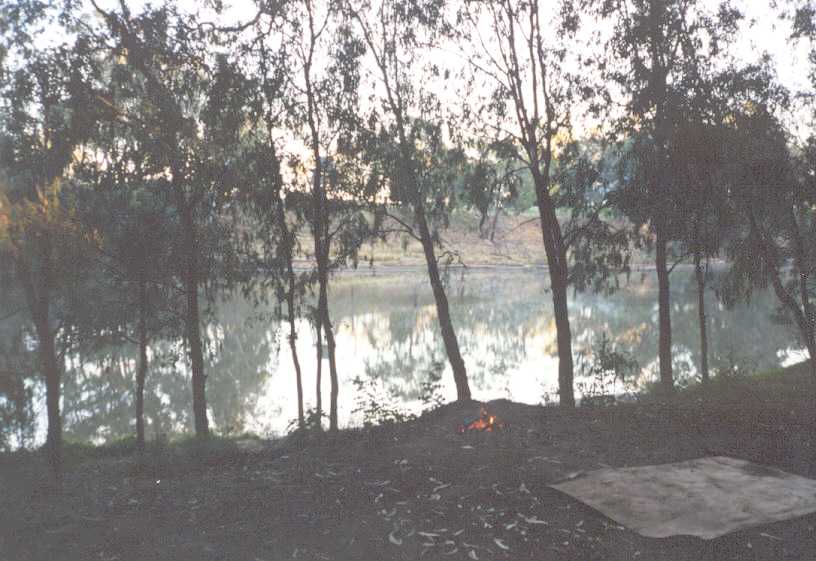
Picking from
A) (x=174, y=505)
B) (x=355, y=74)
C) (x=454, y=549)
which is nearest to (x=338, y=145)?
(x=355, y=74)

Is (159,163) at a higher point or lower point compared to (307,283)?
higher

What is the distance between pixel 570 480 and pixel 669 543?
1.13 m

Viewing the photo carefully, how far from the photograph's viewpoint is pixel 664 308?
1307cm

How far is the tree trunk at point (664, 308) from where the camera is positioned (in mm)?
12578

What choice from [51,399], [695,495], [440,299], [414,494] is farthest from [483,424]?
[51,399]

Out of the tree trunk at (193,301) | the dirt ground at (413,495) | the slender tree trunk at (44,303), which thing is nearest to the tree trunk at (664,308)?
the dirt ground at (413,495)

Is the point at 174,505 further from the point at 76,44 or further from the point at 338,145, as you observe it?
the point at 338,145

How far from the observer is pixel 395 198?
12.1 meters

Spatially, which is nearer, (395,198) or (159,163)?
(159,163)

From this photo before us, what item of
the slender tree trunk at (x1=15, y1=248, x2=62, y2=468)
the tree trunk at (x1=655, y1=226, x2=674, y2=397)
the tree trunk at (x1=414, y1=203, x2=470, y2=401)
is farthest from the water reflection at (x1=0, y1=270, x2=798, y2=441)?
the slender tree trunk at (x1=15, y1=248, x2=62, y2=468)

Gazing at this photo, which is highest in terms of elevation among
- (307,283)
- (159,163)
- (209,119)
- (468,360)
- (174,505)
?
(209,119)

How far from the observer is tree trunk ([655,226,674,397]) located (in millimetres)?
12578

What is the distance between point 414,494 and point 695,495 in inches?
78.4

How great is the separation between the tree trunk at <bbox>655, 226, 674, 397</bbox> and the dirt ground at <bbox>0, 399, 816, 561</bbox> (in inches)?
200
